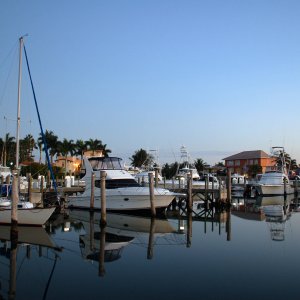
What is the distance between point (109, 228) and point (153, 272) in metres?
9.32

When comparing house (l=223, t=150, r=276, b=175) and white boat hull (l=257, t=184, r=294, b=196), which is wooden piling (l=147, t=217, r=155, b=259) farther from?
house (l=223, t=150, r=276, b=175)

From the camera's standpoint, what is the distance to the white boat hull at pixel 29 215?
70.1 feet

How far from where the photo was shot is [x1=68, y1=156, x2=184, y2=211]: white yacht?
28125 mm

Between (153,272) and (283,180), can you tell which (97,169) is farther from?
(283,180)

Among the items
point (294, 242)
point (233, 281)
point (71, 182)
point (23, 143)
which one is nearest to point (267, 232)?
point (294, 242)

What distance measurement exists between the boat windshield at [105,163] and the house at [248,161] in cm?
7455

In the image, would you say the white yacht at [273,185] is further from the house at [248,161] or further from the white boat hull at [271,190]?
the house at [248,161]

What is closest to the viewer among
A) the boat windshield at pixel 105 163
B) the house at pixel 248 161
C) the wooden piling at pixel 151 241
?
the wooden piling at pixel 151 241

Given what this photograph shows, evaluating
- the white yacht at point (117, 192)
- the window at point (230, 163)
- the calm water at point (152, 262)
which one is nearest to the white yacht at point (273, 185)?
the white yacht at point (117, 192)

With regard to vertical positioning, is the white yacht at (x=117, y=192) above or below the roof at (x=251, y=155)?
below

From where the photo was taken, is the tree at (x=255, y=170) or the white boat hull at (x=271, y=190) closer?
the white boat hull at (x=271, y=190)

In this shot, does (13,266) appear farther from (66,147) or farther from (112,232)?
(66,147)

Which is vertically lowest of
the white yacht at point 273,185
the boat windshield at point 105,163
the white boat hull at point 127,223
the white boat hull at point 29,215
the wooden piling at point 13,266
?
the wooden piling at point 13,266

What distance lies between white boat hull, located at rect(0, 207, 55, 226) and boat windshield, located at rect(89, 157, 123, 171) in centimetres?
1016
